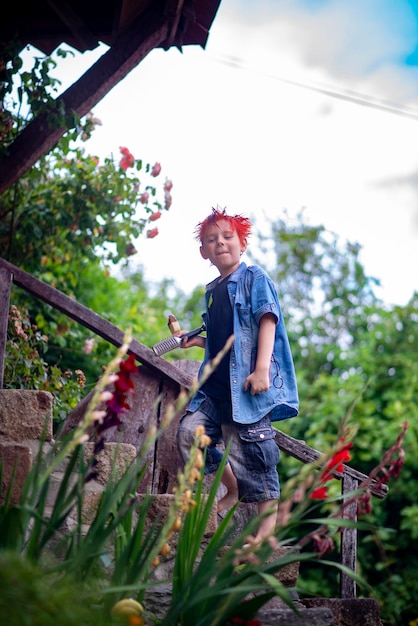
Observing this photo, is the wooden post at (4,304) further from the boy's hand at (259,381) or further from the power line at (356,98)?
the power line at (356,98)

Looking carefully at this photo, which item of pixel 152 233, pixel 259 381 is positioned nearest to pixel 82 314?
pixel 259 381

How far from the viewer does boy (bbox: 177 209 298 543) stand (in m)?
3.32

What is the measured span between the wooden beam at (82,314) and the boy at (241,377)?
0.28 m

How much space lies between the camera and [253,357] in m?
3.42

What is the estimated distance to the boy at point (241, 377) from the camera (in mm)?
3324

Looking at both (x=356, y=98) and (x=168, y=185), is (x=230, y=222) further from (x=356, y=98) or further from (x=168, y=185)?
(x=356, y=98)

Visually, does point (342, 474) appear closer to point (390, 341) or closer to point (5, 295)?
point (5, 295)

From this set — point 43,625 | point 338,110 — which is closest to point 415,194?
point 338,110

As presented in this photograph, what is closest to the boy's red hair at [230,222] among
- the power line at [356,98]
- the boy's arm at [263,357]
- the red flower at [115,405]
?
the boy's arm at [263,357]

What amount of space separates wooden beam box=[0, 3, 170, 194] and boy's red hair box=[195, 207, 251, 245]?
0.95m

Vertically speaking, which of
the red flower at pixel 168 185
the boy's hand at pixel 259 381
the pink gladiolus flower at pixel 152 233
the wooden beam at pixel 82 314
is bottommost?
the wooden beam at pixel 82 314

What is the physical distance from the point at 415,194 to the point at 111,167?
7.23 meters

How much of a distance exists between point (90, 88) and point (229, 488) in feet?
6.97

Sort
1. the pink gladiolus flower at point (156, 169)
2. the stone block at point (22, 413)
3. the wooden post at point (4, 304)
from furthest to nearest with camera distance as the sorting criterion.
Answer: the pink gladiolus flower at point (156, 169), the wooden post at point (4, 304), the stone block at point (22, 413)
